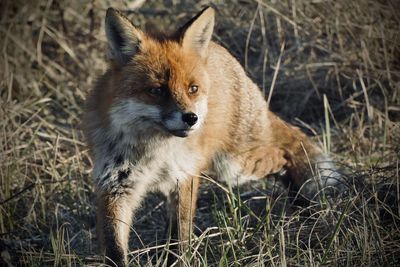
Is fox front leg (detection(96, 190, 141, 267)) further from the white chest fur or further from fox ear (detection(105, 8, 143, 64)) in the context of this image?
fox ear (detection(105, 8, 143, 64))

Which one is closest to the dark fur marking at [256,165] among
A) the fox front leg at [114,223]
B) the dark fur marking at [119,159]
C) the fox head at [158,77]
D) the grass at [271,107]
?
the grass at [271,107]

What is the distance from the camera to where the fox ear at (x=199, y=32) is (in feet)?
11.0

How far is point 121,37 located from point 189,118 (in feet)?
2.16

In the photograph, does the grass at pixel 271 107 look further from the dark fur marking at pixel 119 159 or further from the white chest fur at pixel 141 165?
the dark fur marking at pixel 119 159

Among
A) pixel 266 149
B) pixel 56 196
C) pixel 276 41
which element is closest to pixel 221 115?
pixel 266 149

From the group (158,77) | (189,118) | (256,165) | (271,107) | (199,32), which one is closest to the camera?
(189,118)

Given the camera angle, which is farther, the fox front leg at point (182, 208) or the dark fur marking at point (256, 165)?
the dark fur marking at point (256, 165)

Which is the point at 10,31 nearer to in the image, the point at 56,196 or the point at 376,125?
the point at 56,196

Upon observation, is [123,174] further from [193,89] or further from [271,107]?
[271,107]

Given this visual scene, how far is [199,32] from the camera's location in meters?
3.44

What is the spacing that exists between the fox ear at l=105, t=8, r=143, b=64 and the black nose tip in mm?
565

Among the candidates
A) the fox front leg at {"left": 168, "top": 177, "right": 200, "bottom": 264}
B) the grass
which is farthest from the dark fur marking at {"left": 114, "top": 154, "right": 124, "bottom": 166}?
the grass

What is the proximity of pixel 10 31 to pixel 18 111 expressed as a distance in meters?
1.49

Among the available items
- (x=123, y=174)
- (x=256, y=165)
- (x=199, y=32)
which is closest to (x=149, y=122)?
(x=123, y=174)
